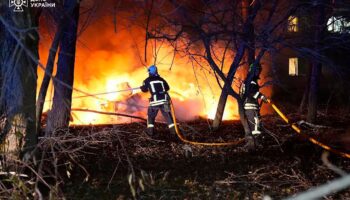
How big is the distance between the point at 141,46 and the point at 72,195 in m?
10.7

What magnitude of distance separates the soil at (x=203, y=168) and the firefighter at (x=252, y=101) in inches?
11.2

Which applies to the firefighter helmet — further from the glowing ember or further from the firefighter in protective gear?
the glowing ember

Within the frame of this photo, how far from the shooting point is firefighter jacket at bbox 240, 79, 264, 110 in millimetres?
8109

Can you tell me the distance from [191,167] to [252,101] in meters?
2.32

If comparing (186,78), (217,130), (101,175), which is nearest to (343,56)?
(186,78)

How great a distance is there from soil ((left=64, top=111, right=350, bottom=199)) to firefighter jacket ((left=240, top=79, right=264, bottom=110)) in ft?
2.66

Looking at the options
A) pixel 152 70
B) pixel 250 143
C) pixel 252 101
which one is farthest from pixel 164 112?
pixel 250 143

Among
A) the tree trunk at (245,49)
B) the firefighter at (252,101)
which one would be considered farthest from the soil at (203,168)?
the tree trunk at (245,49)

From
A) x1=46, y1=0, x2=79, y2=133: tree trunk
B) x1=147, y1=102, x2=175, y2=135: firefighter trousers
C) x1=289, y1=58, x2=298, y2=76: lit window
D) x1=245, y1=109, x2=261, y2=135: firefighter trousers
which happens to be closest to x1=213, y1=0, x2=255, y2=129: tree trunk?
x1=245, y1=109, x2=261, y2=135: firefighter trousers

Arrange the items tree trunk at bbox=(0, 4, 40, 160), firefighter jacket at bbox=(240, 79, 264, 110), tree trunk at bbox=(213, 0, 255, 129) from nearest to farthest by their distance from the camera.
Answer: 1. tree trunk at bbox=(0, 4, 40, 160)
2. tree trunk at bbox=(213, 0, 255, 129)
3. firefighter jacket at bbox=(240, 79, 264, 110)

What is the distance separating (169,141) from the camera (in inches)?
353

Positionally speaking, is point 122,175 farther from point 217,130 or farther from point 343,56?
point 343,56

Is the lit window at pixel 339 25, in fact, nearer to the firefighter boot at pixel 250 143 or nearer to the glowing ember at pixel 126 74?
the firefighter boot at pixel 250 143

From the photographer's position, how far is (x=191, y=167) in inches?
274
